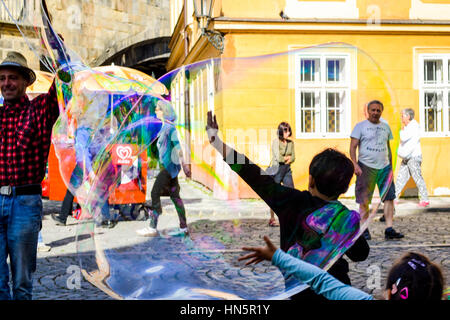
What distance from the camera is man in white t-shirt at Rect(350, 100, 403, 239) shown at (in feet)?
10.2

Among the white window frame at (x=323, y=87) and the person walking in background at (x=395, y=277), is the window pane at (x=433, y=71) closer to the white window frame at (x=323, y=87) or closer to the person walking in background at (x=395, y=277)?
the white window frame at (x=323, y=87)

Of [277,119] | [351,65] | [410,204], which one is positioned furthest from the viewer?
[410,204]

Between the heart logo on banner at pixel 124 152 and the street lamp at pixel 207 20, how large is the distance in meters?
7.51

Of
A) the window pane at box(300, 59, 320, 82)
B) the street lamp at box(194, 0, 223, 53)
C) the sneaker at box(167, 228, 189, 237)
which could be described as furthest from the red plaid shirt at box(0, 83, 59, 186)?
the street lamp at box(194, 0, 223, 53)

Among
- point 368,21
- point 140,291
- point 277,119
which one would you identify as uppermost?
point 368,21

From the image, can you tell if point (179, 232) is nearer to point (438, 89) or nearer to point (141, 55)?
point (438, 89)

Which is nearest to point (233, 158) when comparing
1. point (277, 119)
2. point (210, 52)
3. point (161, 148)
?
point (277, 119)

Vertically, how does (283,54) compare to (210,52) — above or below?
below

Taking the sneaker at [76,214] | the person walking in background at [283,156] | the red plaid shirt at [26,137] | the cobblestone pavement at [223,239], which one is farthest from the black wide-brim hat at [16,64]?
the sneaker at [76,214]

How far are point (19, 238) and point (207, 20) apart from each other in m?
8.58

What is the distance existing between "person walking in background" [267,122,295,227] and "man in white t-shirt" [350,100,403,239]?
37 cm

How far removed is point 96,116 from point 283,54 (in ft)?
4.02

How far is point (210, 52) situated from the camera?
38.7 feet

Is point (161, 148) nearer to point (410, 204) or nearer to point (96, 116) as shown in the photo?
point (96, 116)
